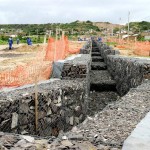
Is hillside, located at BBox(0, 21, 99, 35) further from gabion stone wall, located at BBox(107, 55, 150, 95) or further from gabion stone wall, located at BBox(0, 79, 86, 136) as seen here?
gabion stone wall, located at BBox(0, 79, 86, 136)

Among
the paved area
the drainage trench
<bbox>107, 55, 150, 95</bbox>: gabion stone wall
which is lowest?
the drainage trench

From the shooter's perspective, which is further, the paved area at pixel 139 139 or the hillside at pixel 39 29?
the hillside at pixel 39 29

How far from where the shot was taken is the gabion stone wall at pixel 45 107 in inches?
291

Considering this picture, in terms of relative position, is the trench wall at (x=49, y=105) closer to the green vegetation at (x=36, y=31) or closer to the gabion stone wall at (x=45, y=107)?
the gabion stone wall at (x=45, y=107)

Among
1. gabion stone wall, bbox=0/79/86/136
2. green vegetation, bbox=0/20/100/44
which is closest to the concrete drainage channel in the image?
gabion stone wall, bbox=0/79/86/136

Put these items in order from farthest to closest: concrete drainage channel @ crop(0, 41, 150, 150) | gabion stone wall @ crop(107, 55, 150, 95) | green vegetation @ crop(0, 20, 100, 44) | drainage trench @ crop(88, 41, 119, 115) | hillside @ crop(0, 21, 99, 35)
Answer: hillside @ crop(0, 21, 99, 35)
green vegetation @ crop(0, 20, 100, 44)
drainage trench @ crop(88, 41, 119, 115)
gabion stone wall @ crop(107, 55, 150, 95)
concrete drainage channel @ crop(0, 41, 150, 150)

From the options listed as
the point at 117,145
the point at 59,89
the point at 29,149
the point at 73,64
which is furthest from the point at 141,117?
the point at 73,64

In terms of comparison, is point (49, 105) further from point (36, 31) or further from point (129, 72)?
point (36, 31)

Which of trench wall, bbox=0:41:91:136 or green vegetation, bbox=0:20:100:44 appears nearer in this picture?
trench wall, bbox=0:41:91:136

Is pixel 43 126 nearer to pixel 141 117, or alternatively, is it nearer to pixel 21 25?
pixel 141 117

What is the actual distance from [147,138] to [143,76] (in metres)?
7.14

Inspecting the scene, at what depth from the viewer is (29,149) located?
4.38m

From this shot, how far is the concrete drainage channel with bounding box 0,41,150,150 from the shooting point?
4664 mm

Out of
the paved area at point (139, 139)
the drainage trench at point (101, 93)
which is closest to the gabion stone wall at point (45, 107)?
the drainage trench at point (101, 93)
